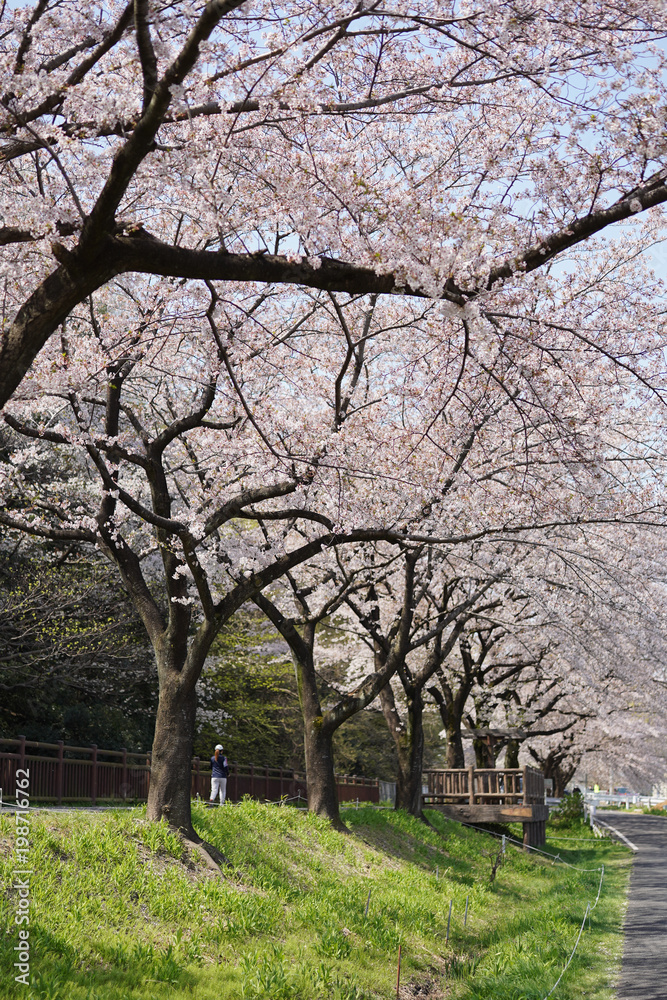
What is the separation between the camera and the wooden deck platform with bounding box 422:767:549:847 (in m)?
23.1

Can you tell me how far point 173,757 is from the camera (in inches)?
439

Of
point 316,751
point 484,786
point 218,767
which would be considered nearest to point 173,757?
point 316,751

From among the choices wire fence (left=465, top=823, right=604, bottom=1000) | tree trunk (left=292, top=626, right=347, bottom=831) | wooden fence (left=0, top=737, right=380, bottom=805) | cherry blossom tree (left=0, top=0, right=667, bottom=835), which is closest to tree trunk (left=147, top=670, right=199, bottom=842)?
cherry blossom tree (left=0, top=0, right=667, bottom=835)

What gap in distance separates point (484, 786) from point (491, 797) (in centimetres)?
35

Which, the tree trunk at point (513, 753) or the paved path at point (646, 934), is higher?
the tree trunk at point (513, 753)

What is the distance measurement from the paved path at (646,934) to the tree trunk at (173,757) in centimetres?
552

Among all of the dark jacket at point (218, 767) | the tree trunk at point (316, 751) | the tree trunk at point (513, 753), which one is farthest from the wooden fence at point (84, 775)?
the tree trunk at point (513, 753)

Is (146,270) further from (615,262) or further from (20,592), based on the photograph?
(20,592)

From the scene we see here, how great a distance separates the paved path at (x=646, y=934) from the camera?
Answer: 368 inches

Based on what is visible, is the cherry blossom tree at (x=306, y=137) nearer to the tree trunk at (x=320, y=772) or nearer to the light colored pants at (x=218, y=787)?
the tree trunk at (x=320, y=772)

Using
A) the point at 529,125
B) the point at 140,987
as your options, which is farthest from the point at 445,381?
A: the point at 140,987

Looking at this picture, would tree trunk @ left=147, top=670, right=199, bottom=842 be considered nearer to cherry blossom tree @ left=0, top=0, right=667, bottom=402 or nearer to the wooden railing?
cherry blossom tree @ left=0, top=0, right=667, bottom=402

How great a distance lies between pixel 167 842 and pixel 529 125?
8.89 m

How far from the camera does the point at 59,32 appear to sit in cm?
776
